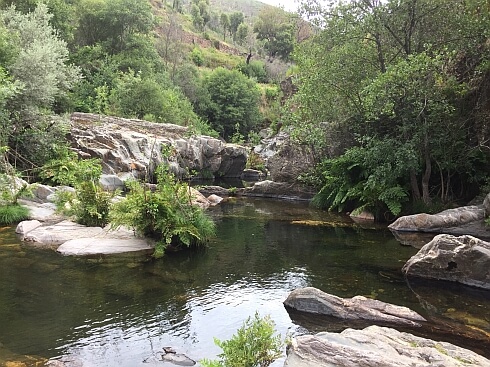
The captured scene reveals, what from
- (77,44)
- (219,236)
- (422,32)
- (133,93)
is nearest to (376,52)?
(422,32)

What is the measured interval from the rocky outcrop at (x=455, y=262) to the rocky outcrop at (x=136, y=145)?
43.4ft

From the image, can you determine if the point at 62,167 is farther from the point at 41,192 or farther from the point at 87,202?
the point at 87,202

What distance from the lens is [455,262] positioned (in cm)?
972

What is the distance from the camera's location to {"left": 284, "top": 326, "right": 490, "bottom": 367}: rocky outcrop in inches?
194

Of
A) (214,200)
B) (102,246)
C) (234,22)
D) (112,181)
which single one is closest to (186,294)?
(102,246)

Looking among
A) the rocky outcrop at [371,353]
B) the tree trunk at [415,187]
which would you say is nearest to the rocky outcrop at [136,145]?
the tree trunk at [415,187]

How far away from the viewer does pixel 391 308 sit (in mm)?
7699

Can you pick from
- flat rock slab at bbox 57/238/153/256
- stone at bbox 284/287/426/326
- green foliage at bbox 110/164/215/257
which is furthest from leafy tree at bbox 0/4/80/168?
stone at bbox 284/287/426/326

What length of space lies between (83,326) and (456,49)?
1530cm

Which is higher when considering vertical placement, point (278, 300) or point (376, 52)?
point (376, 52)

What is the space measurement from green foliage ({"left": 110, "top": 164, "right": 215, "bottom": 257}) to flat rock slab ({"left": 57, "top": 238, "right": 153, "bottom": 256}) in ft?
1.29

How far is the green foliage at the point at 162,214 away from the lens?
11.7 metres

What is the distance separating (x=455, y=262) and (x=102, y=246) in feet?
28.1

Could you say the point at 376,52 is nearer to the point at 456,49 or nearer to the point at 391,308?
the point at 456,49
